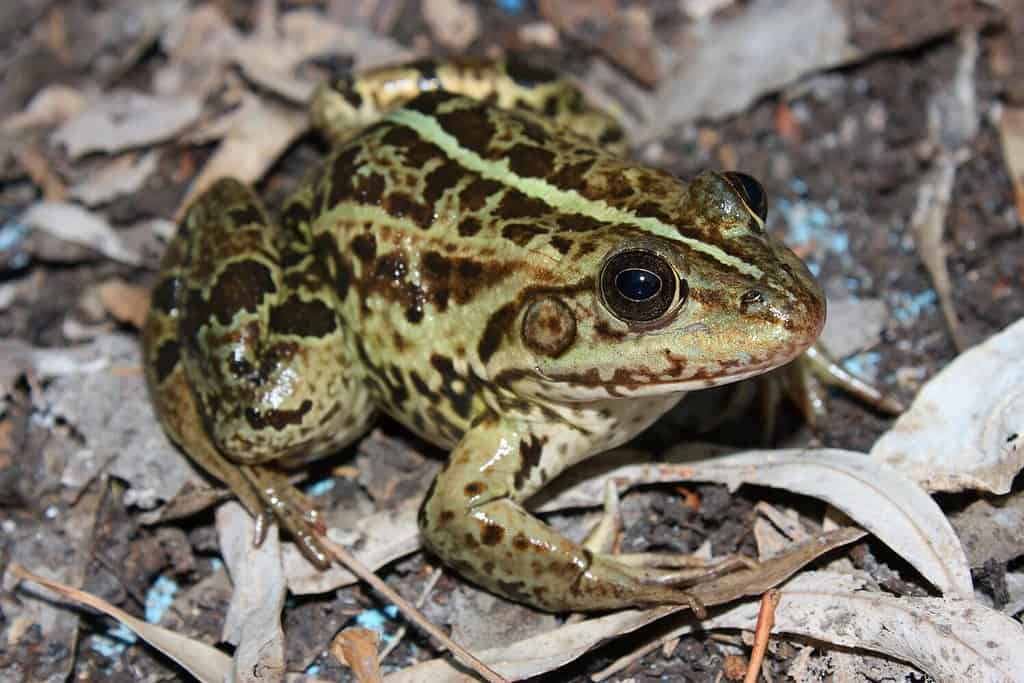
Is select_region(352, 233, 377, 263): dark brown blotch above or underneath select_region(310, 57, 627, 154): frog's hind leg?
underneath

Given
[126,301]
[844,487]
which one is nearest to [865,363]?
[844,487]

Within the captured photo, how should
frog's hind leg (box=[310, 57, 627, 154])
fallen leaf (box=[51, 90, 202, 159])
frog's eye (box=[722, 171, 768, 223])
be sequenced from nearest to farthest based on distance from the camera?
frog's eye (box=[722, 171, 768, 223]), frog's hind leg (box=[310, 57, 627, 154]), fallen leaf (box=[51, 90, 202, 159])

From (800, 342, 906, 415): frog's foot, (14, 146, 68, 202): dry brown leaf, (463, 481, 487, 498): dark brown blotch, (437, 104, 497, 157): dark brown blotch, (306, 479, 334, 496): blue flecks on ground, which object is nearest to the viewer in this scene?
(463, 481, 487, 498): dark brown blotch

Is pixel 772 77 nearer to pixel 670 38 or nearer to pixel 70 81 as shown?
pixel 670 38

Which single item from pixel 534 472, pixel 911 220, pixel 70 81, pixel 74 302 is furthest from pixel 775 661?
pixel 70 81

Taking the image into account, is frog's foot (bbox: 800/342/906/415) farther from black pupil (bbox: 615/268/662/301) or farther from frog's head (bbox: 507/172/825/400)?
black pupil (bbox: 615/268/662/301)

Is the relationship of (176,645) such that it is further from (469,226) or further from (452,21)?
(452,21)

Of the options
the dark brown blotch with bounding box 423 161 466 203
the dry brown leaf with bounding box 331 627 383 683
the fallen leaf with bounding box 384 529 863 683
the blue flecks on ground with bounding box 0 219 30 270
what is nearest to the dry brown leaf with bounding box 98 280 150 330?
the blue flecks on ground with bounding box 0 219 30 270
